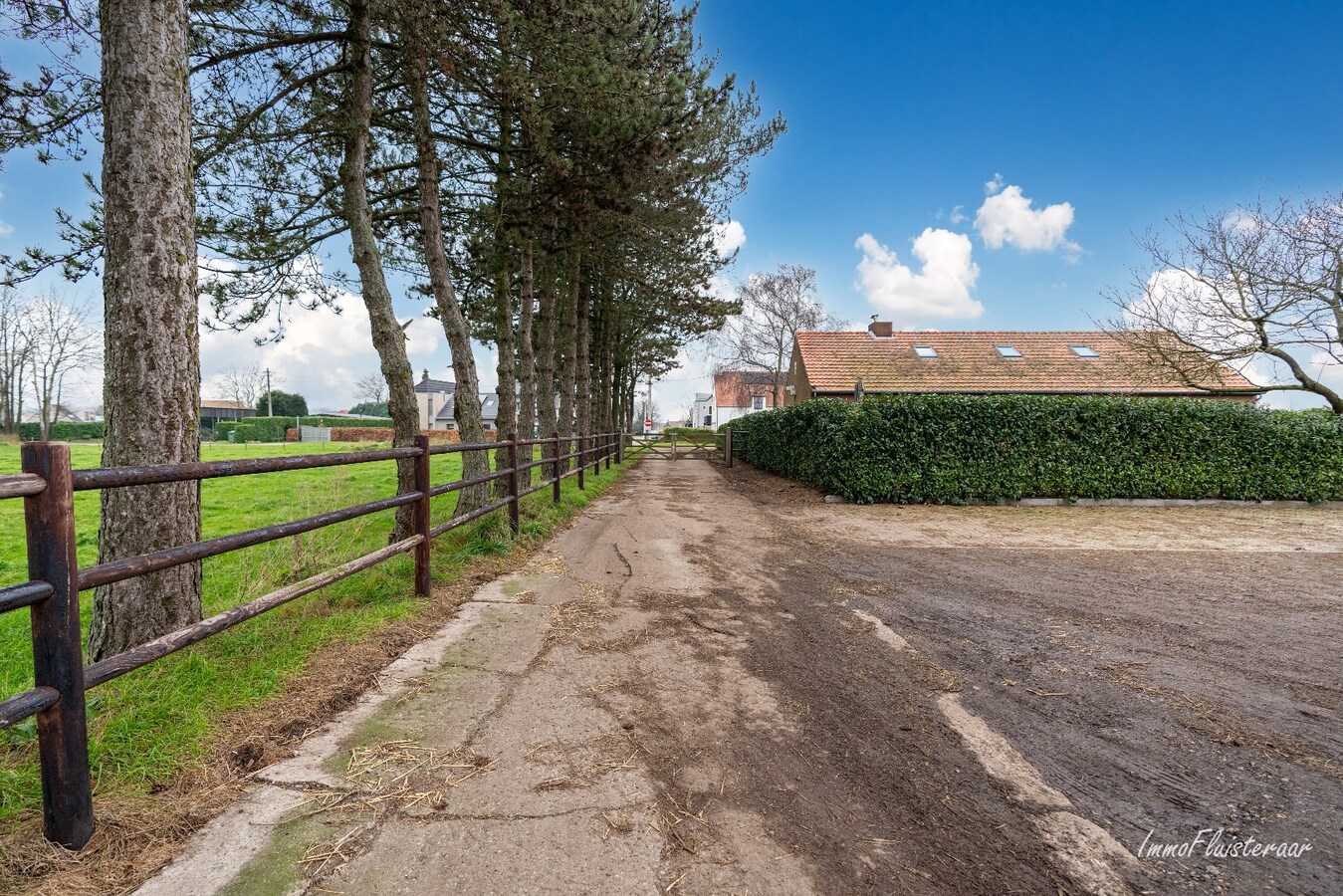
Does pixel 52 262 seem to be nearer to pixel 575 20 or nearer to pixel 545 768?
pixel 575 20

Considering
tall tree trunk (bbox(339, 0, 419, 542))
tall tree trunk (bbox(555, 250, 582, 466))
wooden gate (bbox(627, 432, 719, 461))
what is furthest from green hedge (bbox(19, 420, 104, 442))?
tall tree trunk (bbox(339, 0, 419, 542))

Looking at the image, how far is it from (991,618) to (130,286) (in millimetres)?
5826

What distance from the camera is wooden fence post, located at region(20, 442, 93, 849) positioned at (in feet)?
5.56

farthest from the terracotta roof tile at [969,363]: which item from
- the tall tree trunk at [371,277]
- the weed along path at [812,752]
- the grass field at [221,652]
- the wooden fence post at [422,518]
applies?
the wooden fence post at [422,518]

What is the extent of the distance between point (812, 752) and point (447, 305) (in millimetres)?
6784

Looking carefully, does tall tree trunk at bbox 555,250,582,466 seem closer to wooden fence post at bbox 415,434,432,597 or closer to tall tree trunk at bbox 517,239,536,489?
tall tree trunk at bbox 517,239,536,489

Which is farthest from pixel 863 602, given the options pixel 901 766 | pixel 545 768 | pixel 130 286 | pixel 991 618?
pixel 130 286

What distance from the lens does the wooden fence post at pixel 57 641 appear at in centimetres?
170

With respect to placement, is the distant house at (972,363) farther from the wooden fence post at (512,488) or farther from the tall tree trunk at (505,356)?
the wooden fence post at (512,488)

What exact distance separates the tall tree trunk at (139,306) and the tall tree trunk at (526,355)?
565 cm

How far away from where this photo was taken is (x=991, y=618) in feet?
14.3

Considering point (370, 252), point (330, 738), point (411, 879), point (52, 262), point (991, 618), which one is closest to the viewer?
point (411, 879)

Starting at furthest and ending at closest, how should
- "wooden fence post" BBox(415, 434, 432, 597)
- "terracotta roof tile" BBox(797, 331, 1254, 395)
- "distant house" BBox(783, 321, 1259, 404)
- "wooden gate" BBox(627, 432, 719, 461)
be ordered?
"wooden gate" BBox(627, 432, 719, 461)
"terracotta roof tile" BBox(797, 331, 1254, 395)
"distant house" BBox(783, 321, 1259, 404)
"wooden fence post" BBox(415, 434, 432, 597)

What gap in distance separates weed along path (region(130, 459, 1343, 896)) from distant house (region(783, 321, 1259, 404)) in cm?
1577
